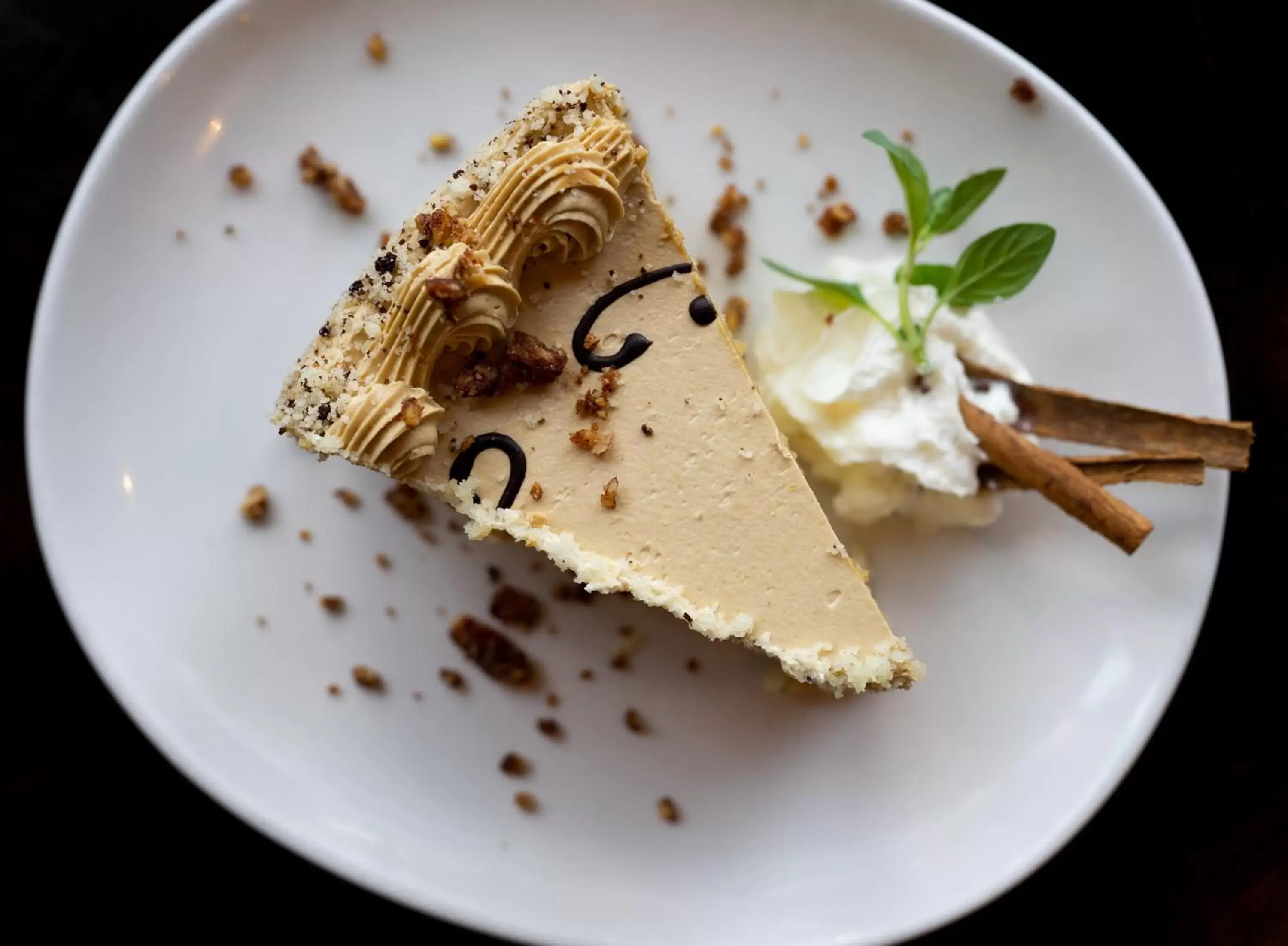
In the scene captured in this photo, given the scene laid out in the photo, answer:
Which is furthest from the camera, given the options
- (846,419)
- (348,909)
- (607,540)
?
(348,909)

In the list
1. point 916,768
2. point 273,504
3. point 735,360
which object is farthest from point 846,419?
point 273,504

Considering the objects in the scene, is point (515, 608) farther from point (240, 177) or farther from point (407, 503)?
point (240, 177)

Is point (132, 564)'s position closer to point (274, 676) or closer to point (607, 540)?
point (274, 676)

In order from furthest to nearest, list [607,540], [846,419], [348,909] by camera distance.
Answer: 1. [348,909]
2. [846,419]
3. [607,540]

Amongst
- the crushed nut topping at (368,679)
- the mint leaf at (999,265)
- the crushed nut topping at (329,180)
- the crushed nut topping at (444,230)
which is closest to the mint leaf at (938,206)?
the mint leaf at (999,265)

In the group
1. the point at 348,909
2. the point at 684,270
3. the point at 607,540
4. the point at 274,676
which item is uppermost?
the point at 684,270

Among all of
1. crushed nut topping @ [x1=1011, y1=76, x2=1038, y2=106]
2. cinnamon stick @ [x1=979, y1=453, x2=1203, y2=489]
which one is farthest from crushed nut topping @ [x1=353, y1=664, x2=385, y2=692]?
crushed nut topping @ [x1=1011, y1=76, x2=1038, y2=106]

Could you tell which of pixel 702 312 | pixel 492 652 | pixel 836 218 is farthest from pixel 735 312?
pixel 492 652

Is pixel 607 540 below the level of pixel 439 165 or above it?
below

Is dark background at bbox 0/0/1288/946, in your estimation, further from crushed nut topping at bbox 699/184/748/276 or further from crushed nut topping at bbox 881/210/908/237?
crushed nut topping at bbox 699/184/748/276
